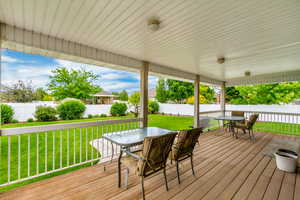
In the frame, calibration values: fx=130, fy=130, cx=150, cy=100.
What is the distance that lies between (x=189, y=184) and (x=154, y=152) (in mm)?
973

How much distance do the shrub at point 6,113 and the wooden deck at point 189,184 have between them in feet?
25.3

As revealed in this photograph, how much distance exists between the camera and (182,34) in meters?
2.46

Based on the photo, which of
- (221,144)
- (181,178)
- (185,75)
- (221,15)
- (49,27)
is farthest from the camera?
(185,75)

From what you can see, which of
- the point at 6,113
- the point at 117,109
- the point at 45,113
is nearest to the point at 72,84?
the point at 45,113

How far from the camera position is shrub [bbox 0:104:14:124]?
706cm

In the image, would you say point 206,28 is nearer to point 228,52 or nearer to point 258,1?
point 258,1

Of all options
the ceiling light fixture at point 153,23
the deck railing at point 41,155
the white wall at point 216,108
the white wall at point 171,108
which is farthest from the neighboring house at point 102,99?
the ceiling light fixture at point 153,23

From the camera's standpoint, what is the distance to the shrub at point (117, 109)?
11046 millimetres

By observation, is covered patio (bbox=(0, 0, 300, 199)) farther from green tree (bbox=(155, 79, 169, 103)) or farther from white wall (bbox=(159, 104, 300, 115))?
green tree (bbox=(155, 79, 169, 103))

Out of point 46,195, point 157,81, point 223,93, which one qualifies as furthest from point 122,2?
point 157,81

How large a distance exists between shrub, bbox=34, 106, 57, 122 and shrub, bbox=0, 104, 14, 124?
108cm

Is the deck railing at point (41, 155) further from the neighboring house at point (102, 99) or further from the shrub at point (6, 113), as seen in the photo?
the neighboring house at point (102, 99)

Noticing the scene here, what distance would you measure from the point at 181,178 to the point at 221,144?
2.57m

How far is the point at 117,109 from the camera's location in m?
11.0
